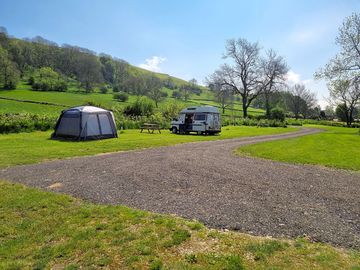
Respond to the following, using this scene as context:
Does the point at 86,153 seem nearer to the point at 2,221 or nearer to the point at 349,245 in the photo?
the point at 2,221

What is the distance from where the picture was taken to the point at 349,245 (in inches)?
169

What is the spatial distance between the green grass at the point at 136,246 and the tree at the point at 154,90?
224 ft

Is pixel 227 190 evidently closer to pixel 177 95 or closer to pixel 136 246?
pixel 136 246

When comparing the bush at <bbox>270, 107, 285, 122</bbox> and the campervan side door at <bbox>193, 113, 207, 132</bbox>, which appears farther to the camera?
the bush at <bbox>270, 107, 285, 122</bbox>

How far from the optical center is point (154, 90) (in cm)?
8000

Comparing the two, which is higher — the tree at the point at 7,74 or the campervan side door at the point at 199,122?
the tree at the point at 7,74

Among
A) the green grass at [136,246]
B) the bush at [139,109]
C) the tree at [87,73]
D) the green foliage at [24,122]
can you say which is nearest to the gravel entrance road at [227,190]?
the green grass at [136,246]

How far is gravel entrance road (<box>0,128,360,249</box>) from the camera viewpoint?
5.11m

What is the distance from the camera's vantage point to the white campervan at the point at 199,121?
26.3m

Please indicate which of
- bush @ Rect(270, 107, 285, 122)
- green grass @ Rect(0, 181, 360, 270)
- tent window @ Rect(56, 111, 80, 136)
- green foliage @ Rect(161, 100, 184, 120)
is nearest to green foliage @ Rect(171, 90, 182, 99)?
bush @ Rect(270, 107, 285, 122)

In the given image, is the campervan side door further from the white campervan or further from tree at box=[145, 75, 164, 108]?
tree at box=[145, 75, 164, 108]

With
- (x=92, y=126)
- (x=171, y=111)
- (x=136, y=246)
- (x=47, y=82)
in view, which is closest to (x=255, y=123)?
(x=171, y=111)

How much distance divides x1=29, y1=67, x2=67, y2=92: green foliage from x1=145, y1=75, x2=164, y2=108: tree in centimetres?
2308

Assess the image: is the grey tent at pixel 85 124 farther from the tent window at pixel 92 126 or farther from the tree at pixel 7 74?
the tree at pixel 7 74
